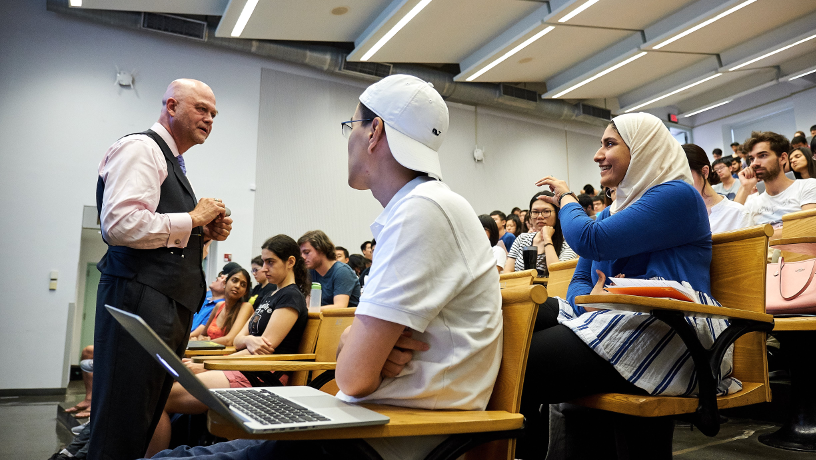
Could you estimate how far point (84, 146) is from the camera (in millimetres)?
6938

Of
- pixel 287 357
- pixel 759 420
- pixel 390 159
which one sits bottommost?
pixel 759 420

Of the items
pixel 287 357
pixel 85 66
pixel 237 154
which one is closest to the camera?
pixel 287 357

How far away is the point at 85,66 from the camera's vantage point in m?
7.02

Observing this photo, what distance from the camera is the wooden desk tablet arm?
1.18 meters

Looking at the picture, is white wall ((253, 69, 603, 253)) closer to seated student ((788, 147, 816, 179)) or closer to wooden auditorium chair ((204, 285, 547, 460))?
seated student ((788, 147, 816, 179))

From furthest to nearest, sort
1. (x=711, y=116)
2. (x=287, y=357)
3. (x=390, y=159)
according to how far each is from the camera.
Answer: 1. (x=711, y=116)
2. (x=287, y=357)
3. (x=390, y=159)

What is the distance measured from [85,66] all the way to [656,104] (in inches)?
345

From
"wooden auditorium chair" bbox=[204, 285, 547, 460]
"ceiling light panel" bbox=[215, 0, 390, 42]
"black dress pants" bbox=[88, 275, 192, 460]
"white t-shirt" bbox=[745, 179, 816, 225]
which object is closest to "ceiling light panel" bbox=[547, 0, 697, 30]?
"ceiling light panel" bbox=[215, 0, 390, 42]

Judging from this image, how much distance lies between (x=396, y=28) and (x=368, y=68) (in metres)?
1.49

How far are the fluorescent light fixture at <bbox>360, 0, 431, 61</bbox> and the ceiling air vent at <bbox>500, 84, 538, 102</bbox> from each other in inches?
110

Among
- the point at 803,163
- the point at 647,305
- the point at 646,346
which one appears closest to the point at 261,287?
the point at 646,346

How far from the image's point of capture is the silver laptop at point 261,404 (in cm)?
70

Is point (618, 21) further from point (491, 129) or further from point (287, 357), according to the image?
point (287, 357)

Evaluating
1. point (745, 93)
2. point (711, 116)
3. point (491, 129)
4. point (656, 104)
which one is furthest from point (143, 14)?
point (711, 116)
